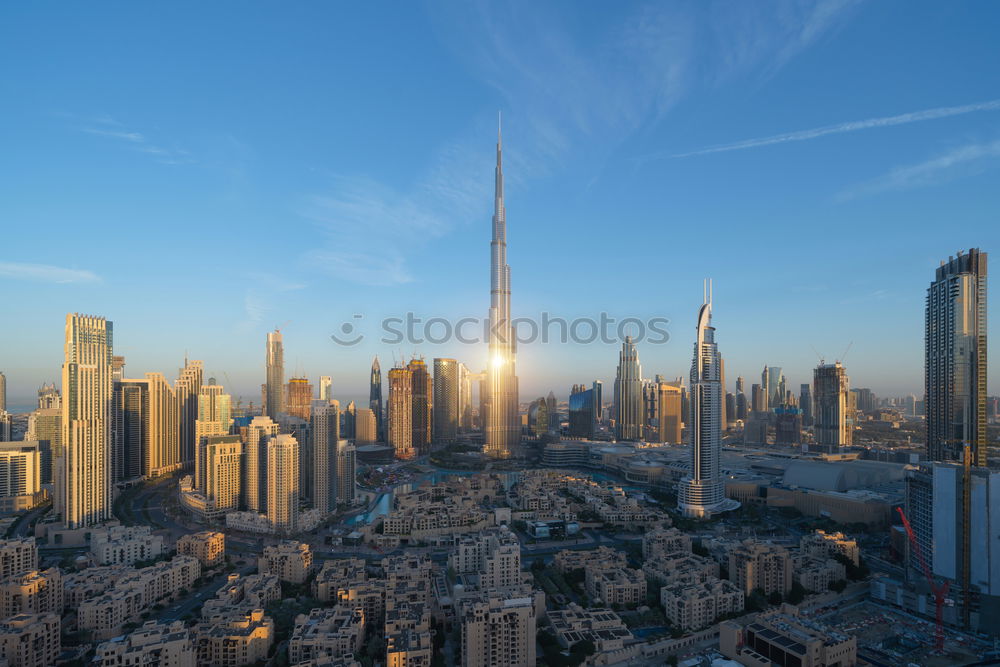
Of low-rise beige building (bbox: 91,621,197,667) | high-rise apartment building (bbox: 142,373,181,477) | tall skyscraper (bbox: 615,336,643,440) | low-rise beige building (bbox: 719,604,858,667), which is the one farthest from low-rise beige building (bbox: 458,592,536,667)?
tall skyscraper (bbox: 615,336,643,440)

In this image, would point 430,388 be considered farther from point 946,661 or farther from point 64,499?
point 946,661

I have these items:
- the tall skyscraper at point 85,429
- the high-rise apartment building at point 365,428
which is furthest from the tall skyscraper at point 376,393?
the tall skyscraper at point 85,429

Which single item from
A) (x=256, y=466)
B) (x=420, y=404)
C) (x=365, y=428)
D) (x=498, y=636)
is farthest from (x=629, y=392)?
(x=498, y=636)

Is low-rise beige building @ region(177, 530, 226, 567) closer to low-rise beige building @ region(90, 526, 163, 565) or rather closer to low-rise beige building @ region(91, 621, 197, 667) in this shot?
low-rise beige building @ region(90, 526, 163, 565)


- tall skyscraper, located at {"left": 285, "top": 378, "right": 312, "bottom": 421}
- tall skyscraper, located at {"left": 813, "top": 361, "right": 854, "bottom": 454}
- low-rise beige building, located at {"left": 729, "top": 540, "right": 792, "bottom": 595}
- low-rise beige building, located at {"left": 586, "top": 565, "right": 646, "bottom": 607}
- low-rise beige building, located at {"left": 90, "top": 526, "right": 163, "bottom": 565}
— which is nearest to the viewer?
low-rise beige building, located at {"left": 586, "top": 565, "right": 646, "bottom": 607}

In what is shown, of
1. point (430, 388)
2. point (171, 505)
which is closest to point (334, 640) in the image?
point (171, 505)

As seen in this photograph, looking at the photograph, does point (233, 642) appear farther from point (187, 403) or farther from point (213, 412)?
point (187, 403)

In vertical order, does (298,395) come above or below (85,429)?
below
